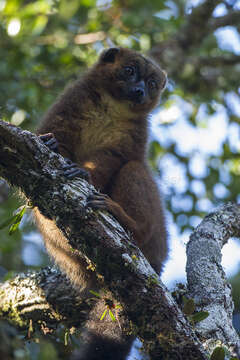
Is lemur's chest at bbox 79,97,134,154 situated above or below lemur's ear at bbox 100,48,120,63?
below

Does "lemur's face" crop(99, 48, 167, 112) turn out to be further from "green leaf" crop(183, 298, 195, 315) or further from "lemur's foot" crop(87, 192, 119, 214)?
"green leaf" crop(183, 298, 195, 315)

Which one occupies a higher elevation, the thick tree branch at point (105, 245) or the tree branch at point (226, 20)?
the tree branch at point (226, 20)

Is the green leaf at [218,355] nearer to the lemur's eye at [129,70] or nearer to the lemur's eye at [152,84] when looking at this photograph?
the lemur's eye at [129,70]

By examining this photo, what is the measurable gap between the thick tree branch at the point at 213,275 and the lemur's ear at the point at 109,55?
2.36 metres

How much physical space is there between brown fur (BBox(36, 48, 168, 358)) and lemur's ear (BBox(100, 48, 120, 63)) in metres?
0.01

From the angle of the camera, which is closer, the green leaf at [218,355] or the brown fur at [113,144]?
the green leaf at [218,355]

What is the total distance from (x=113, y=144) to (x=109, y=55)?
5.05ft

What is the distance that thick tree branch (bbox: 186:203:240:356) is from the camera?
2.86m

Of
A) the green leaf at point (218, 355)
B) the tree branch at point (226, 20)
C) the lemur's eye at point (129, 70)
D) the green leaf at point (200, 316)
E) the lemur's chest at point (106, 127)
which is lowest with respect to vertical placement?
the green leaf at point (218, 355)

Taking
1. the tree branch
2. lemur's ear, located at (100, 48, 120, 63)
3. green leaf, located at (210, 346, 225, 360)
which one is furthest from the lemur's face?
green leaf, located at (210, 346, 225, 360)

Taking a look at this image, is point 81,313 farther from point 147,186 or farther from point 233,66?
point 233,66

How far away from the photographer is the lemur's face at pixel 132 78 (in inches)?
195

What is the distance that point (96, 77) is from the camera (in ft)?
16.2

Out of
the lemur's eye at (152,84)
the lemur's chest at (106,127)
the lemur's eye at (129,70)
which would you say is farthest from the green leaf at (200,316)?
Answer: the lemur's eye at (152,84)
